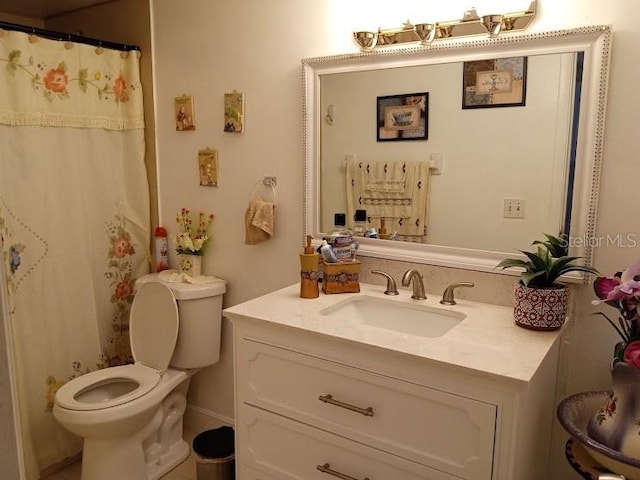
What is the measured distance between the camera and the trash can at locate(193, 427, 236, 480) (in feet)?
6.76

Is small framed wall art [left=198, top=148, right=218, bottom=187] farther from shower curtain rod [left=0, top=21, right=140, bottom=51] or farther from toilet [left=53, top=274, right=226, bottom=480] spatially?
shower curtain rod [left=0, top=21, right=140, bottom=51]

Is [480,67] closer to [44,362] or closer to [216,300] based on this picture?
[216,300]

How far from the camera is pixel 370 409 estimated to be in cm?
141

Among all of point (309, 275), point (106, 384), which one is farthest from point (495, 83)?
point (106, 384)

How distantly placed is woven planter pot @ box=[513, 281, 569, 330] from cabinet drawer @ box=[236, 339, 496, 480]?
36 centimetres

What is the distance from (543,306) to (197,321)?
4.83ft

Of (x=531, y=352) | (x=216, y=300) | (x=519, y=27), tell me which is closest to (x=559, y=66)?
(x=519, y=27)

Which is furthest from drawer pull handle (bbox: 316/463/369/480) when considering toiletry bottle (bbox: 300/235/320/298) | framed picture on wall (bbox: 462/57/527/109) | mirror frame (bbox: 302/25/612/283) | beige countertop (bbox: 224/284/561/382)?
framed picture on wall (bbox: 462/57/527/109)

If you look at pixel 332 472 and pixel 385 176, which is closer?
pixel 332 472

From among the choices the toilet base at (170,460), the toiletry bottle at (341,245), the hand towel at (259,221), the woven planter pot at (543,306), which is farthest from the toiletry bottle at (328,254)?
the toilet base at (170,460)

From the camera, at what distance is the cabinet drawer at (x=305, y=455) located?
1403 mm

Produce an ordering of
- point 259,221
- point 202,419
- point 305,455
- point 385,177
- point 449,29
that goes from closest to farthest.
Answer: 1. point 305,455
2. point 449,29
3. point 385,177
4. point 259,221
5. point 202,419

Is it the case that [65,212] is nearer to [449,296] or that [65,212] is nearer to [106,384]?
[106,384]

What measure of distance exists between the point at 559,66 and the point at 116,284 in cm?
211
